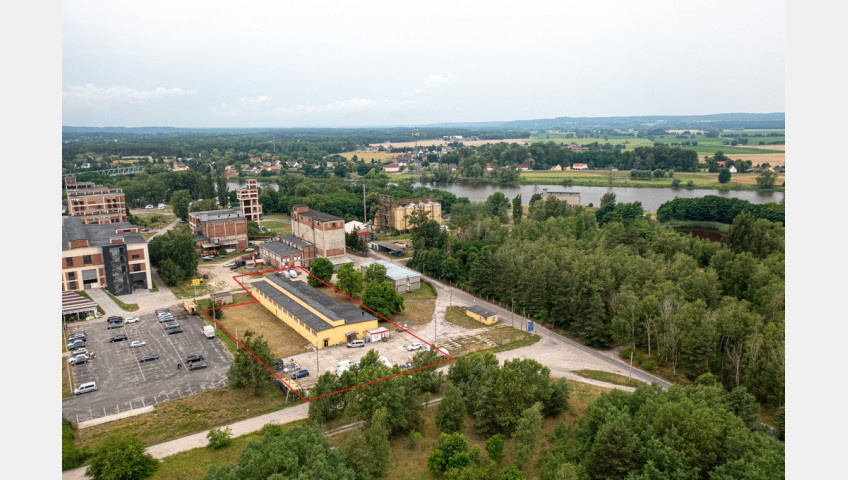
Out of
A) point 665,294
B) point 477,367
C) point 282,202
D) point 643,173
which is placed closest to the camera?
point 477,367

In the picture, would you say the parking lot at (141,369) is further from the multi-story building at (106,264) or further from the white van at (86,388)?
the multi-story building at (106,264)

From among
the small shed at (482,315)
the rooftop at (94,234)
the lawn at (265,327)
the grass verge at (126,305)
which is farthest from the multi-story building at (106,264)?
the small shed at (482,315)

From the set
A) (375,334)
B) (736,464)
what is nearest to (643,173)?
(375,334)

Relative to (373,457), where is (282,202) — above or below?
above

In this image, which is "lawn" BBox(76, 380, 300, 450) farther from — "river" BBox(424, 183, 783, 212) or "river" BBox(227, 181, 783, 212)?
"river" BBox(424, 183, 783, 212)

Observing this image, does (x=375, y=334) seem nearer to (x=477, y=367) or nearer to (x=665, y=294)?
(x=477, y=367)
